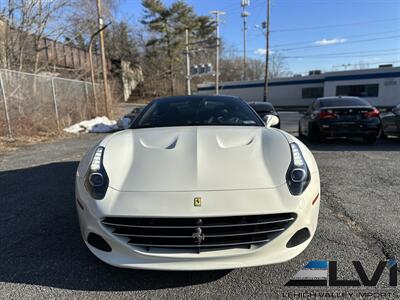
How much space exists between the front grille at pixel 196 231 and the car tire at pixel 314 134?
734 centimetres

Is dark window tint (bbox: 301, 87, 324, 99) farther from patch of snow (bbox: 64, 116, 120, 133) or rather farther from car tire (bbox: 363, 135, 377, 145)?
car tire (bbox: 363, 135, 377, 145)

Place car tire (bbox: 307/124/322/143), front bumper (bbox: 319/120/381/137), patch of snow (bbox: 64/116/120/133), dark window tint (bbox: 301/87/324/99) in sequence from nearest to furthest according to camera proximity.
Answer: front bumper (bbox: 319/120/381/137) → car tire (bbox: 307/124/322/143) → patch of snow (bbox: 64/116/120/133) → dark window tint (bbox: 301/87/324/99)

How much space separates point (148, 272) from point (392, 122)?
927 centimetres

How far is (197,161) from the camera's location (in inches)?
97.0

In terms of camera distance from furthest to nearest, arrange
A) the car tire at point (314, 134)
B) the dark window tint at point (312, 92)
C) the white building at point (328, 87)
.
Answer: the dark window tint at point (312, 92)
the white building at point (328, 87)
the car tire at point (314, 134)

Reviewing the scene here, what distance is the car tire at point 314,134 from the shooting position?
8948 mm

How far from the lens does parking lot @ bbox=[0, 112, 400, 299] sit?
89.9 inches

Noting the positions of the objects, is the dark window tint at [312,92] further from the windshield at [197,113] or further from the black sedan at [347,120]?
the windshield at [197,113]

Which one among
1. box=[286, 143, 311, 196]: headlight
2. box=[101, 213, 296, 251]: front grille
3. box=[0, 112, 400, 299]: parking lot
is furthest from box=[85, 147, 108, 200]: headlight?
box=[286, 143, 311, 196]: headlight

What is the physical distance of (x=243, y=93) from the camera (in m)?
44.6

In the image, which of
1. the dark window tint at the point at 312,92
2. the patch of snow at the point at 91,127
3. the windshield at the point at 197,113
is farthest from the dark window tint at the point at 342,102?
the dark window tint at the point at 312,92

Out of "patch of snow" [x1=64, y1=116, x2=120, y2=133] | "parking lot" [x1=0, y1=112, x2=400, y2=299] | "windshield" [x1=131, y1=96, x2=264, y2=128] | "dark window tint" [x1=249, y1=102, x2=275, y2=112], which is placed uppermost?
"windshield" [x1=131, y1=96, x2=264, y2=128]

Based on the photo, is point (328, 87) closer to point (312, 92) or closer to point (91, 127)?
point (312, 92)

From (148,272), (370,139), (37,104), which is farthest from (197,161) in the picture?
(37,104)
